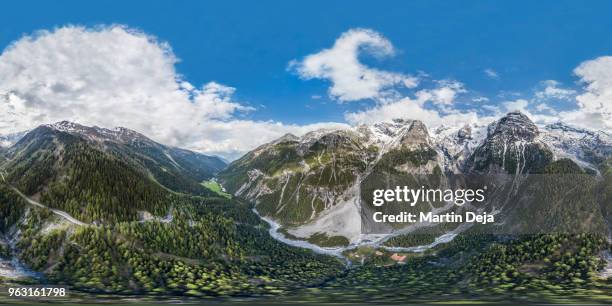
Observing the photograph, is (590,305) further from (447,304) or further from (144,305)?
(144,305)

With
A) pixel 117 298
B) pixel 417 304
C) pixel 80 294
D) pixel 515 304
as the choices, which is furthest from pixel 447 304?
pixel 80 294

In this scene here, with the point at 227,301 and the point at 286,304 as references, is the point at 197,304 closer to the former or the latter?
the point at 227,301

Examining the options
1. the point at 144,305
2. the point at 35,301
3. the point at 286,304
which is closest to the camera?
the point at 35,301

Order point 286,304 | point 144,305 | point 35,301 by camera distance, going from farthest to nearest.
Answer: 1. point 286,304
2. point 144,305
3. point 35,301

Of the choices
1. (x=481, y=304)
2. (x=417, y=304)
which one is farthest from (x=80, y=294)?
(x=481, y=304)

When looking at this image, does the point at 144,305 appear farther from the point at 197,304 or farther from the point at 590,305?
the point at 590,305

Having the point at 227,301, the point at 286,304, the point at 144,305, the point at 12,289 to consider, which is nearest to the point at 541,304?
the point at 286,304

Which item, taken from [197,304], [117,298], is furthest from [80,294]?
[197,304]

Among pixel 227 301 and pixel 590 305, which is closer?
pixel 590 305

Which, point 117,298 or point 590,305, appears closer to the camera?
point 590,305
